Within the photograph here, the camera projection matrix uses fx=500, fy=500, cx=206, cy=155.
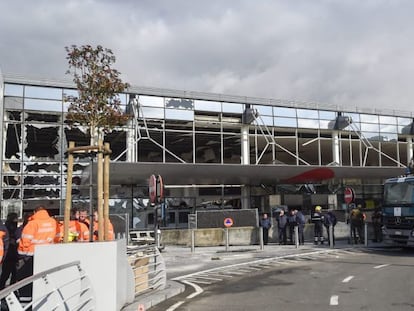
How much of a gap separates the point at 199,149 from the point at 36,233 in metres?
22.0

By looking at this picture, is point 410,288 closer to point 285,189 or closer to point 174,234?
point 174,234

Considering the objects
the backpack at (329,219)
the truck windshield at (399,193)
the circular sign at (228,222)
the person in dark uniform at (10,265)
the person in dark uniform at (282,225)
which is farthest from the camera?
the person in dark uniform at (282,225)

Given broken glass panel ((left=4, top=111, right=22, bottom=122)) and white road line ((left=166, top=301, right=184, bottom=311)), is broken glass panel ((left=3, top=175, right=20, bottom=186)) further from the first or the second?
white road line ((left=166, top=301, right=184, bottom=311))

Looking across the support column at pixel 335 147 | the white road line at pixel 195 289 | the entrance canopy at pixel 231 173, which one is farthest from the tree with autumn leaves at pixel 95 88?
the support column at pixel 335 147

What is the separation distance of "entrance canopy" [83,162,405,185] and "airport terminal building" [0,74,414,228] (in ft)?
0.21

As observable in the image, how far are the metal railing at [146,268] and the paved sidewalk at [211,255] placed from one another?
0.29m

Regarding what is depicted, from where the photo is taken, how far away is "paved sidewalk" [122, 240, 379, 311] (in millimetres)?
15078

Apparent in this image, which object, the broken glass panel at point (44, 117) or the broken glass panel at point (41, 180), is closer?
the broken glass panel at point (41, 180)

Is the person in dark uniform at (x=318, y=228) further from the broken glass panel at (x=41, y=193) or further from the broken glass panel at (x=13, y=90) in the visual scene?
the broken glass panel at (x=13, y=90)

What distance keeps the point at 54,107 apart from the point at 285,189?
17.4 meters

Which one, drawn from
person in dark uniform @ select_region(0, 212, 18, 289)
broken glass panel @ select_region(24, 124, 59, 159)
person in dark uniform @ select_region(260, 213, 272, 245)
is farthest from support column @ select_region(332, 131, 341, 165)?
person in dark uniform @ select_region(0, 212, 18, 289)

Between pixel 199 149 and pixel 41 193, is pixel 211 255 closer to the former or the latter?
pixel 41 193

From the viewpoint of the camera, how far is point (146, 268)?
10.3 m

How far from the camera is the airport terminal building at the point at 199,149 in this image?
25.1m
